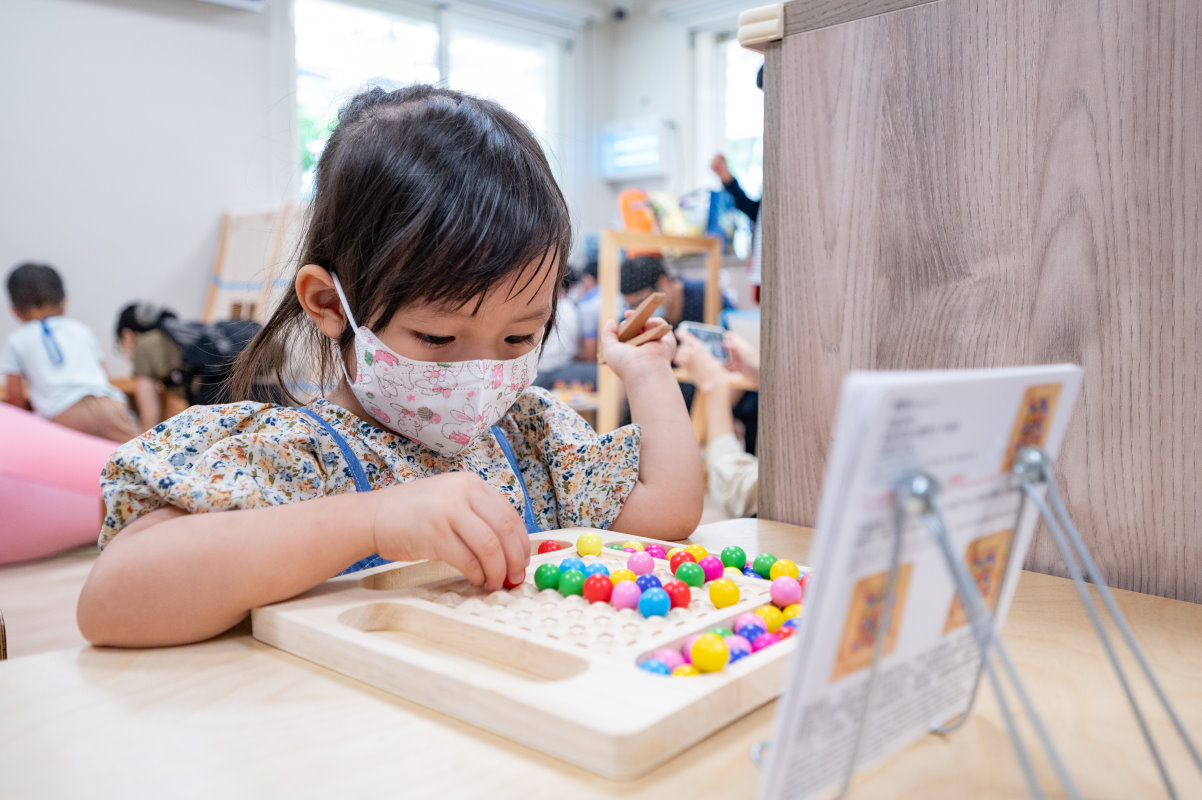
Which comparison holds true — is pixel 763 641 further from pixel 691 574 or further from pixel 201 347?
pixel 201 347

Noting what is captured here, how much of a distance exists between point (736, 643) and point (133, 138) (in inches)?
187

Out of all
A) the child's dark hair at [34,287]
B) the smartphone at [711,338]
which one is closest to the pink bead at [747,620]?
the smartphone at [711,338]

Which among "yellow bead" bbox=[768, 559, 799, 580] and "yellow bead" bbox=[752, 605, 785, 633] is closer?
"yellow bead" bbox=[752, 605, 785, 633]

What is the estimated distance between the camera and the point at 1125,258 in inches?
28.0

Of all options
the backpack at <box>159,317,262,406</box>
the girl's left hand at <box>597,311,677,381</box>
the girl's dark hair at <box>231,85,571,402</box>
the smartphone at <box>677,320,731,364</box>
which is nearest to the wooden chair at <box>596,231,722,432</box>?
the smartphone at <box>677,320,731,364</box>

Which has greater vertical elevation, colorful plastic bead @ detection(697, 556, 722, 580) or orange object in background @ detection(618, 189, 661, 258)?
orange object in background @ detection(618, 189, 661, 258)

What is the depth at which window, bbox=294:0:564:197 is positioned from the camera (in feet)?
16.4

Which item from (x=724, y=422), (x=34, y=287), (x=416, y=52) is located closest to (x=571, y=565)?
(x=724, y=422)

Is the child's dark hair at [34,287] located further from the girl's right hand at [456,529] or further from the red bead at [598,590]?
the red bead at [598,590]

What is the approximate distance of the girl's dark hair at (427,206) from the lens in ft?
2.53

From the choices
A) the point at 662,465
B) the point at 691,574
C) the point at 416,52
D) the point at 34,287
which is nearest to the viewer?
the point at 691,574

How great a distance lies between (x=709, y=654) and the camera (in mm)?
492

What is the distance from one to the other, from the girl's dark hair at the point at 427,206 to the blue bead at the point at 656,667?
0.38 m

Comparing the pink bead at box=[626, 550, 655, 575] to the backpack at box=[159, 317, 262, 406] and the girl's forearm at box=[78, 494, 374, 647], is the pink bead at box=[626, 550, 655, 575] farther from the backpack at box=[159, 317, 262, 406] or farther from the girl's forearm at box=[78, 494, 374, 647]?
the backpack at box=[159, 317, 262, 406]
